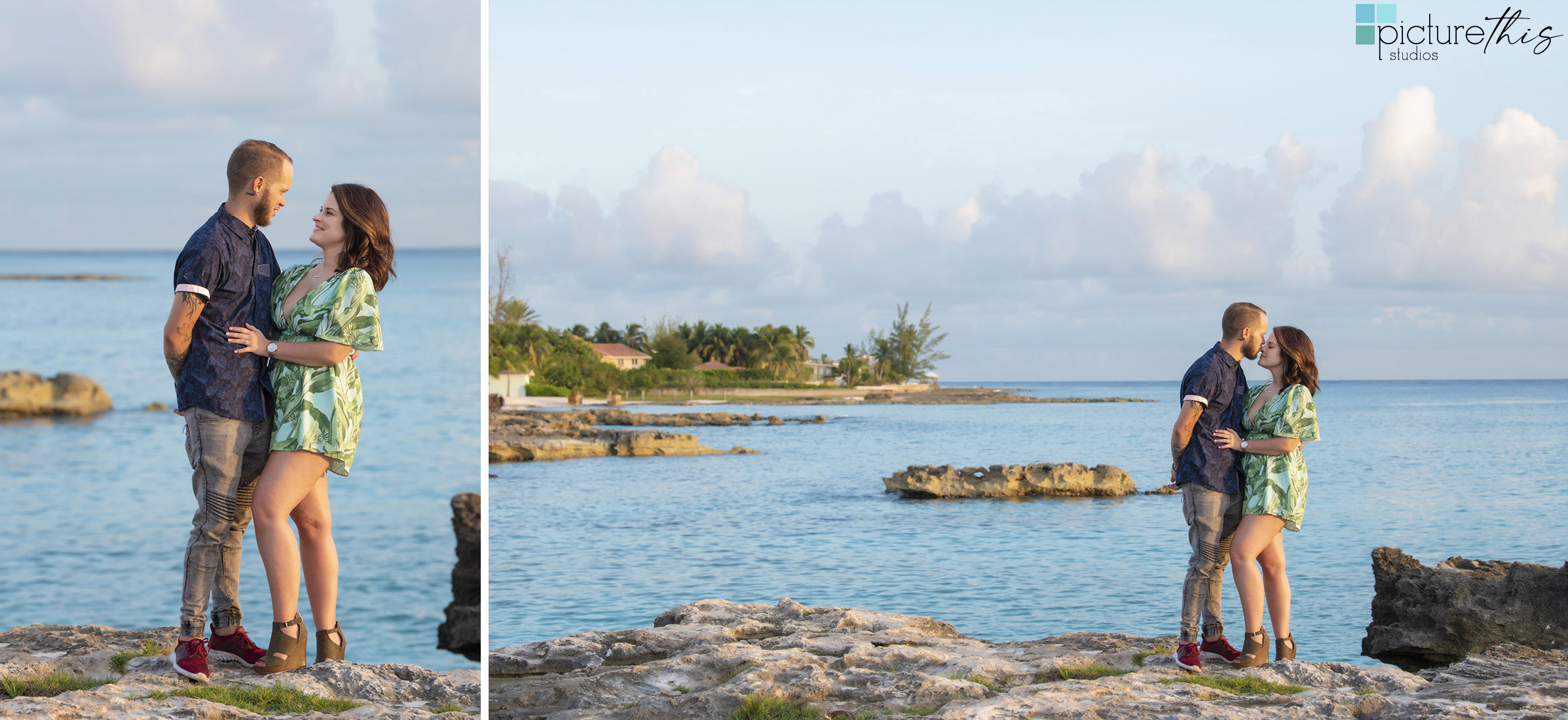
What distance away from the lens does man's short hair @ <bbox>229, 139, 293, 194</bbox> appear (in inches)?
126

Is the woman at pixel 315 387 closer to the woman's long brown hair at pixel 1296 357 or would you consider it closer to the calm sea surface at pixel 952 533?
the woman's long brown hair at pixel 1296 357

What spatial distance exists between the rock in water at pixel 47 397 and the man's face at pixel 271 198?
164ft

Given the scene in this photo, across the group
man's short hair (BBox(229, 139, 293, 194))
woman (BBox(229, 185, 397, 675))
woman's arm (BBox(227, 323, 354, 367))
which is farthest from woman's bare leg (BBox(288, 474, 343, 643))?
man's short hair (BBox(229, 139, 293, 194))

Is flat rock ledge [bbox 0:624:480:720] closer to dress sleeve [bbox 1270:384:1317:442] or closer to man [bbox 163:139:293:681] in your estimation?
man [bbox 163:139:293:681]

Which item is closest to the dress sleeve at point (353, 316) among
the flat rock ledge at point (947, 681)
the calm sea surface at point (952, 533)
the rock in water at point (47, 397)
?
the flat rock ledge at point (947, 681)

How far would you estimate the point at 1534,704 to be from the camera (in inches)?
149

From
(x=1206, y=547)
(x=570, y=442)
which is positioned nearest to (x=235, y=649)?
(x=1206, y=547)

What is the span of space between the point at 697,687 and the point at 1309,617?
41.8 ft

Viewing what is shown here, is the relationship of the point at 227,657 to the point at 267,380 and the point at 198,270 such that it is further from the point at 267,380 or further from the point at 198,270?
the point at 198,270

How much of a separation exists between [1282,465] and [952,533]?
2040cm

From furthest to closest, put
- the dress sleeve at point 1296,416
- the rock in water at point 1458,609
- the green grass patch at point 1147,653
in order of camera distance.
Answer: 1. the rock in water at point 1458,609
2. the green grass patch at point 1147,653
3. the dress sleeve at point 1296,416

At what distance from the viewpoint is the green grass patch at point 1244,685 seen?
4008 millimetres

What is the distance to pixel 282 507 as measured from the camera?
10.5 feet

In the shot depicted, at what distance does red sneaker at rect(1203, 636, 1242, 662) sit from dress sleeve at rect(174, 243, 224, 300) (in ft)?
12.2
